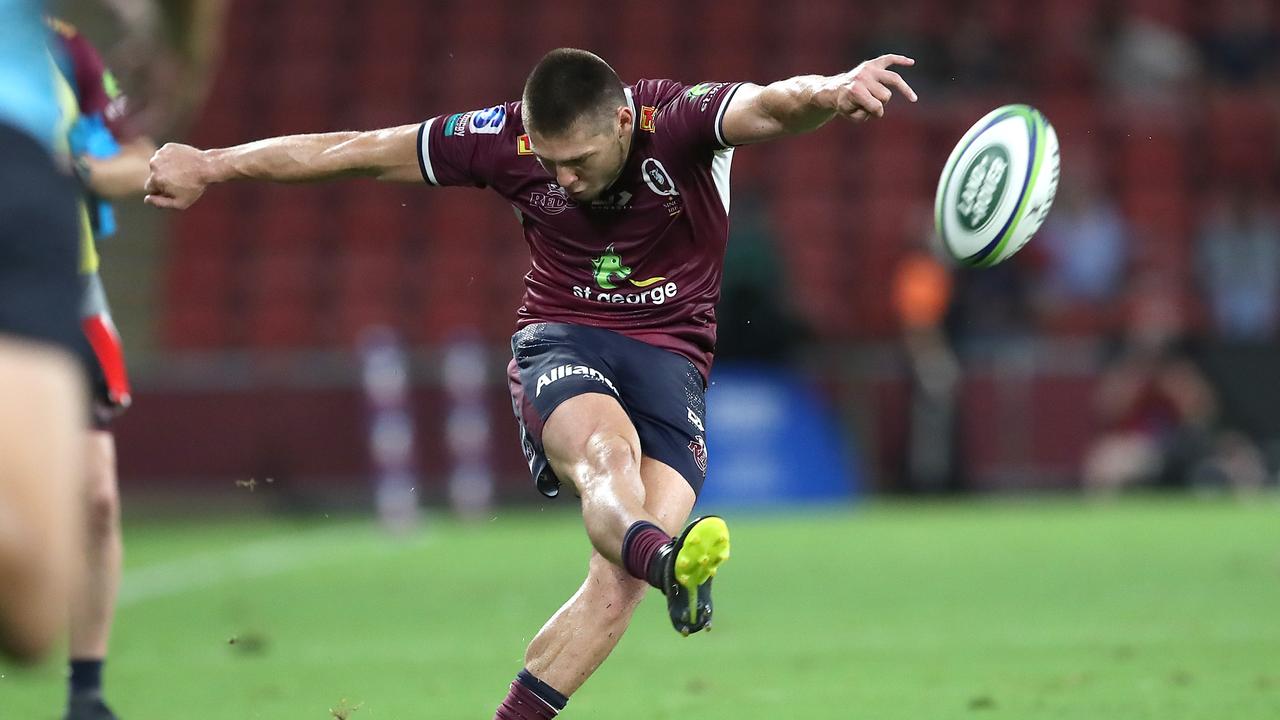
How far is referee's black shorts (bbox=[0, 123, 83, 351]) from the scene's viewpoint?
333cm

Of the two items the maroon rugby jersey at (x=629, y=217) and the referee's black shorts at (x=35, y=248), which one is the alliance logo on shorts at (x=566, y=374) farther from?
the referee's black shorts at (x=35, y=248)

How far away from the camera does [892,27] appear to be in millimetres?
20219

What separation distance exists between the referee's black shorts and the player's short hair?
6.76 feet

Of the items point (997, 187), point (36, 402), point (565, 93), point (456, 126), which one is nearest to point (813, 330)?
point (997, 187)

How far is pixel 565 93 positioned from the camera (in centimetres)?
532

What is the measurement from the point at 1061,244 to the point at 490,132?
45.3 ft

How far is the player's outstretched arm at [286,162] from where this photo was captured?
221 inches

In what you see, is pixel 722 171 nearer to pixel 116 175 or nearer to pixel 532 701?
pixel 532 701

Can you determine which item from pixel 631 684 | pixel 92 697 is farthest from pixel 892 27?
pixel 92 697

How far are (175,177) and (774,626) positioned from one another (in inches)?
176

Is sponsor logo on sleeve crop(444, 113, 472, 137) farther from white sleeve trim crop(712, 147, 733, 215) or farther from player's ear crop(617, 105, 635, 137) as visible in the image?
white sleeve trim crop(712, 147, 733, 215)

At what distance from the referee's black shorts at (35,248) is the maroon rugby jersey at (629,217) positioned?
2283 millimetres

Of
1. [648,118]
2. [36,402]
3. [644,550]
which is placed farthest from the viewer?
[648,118]

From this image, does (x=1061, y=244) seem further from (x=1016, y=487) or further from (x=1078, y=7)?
(x=1078, y=7)
